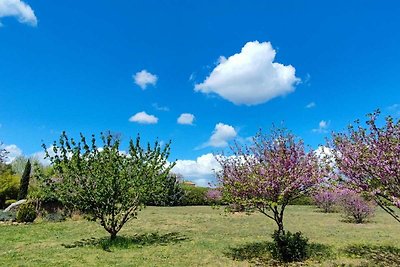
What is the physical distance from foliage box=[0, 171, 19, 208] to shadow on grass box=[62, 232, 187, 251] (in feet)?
87.2

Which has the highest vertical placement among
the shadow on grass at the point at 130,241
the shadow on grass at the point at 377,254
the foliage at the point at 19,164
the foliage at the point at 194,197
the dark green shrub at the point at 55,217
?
the foliage at the point at 19,164

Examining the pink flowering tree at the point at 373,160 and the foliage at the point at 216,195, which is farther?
the foliage at the point at 216,195

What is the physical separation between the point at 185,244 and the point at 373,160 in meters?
8.83

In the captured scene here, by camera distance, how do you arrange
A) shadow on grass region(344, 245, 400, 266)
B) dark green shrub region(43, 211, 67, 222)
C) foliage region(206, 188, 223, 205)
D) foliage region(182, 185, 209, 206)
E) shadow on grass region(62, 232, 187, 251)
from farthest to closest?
foliage region(182, 185, 209, 206) → dark green shrub region(43, 211, 67, 222) → shadow on grass region(62, 232, 187, 251) → foliage region(206, 188, 223, 205) → shadow on grass region(344, 245, 400, 266)

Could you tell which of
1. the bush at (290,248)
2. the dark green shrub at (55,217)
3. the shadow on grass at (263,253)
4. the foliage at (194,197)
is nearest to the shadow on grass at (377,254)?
the shadow on grass at (263,253)

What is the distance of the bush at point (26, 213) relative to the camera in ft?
80.9

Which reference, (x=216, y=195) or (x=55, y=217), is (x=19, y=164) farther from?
(x=216, y=195)

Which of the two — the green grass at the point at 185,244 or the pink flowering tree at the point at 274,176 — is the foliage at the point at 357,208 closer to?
the green grass at the point at 185,244

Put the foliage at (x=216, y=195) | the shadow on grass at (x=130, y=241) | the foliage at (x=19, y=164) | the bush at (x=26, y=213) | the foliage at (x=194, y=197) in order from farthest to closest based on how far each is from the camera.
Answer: the foliage at (x=19, y=164)
the foliage at (x=194, y=197)
the bush at (x=26, y=213)
the shadow on grass at (x=130, y=241)
the foliage at (x=216, y=195)

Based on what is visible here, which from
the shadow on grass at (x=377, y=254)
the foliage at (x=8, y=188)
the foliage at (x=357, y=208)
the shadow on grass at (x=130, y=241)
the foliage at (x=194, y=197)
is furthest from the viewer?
the foliage at (x=194, y=197)

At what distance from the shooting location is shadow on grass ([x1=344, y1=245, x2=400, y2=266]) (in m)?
12.5

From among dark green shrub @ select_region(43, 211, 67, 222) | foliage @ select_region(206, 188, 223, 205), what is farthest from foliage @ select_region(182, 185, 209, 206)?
foliage @ select_region(206, 188, 223, 205)

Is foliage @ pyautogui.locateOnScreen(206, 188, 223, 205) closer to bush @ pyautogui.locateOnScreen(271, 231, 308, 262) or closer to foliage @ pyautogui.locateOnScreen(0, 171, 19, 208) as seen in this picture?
bush @ pyautogui.locateOnScreen(271, 231, 308, 262)

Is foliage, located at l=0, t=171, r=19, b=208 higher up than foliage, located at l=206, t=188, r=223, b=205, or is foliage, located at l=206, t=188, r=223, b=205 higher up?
foliage, located at l=0, t=171, r=19, b=208
